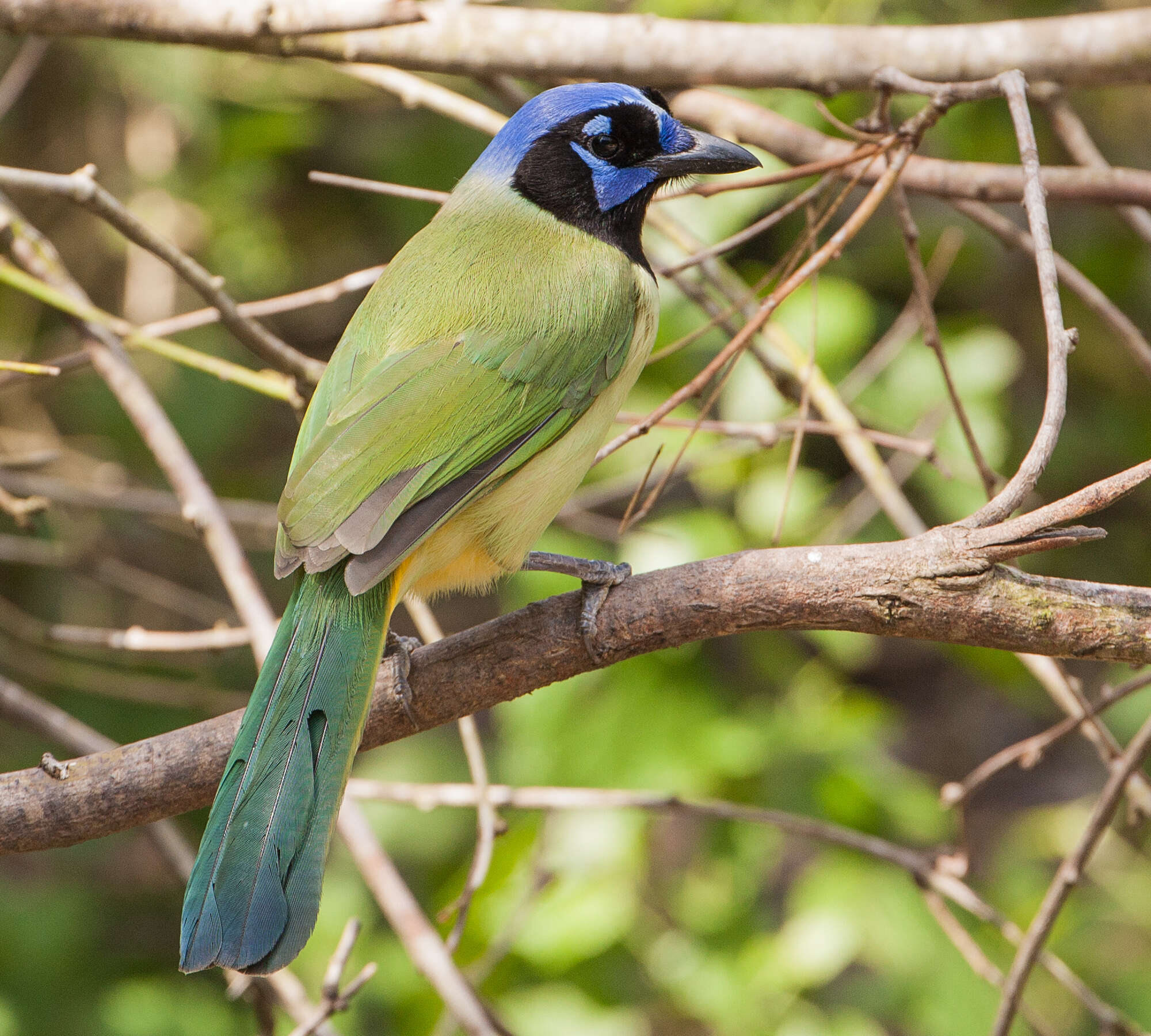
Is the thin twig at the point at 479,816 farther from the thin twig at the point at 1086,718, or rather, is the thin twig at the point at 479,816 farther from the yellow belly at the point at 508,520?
the thin twig at the point at 1086,718

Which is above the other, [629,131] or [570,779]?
[629,131]

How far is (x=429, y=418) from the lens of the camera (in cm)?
243

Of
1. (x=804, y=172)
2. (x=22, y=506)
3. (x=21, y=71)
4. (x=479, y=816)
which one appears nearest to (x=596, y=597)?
(x=479, y=816)

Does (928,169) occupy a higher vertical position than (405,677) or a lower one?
higher

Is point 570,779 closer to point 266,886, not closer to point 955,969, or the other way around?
point 955,969

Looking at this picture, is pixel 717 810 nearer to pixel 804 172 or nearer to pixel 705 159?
pixel 804 172

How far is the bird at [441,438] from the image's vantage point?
1978 millimetres

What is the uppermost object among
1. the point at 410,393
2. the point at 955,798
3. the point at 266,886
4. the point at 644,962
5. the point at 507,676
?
the point at 410,393

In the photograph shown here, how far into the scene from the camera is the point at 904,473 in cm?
373

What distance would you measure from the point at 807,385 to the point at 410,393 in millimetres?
757

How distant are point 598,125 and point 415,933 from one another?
1.79 meters

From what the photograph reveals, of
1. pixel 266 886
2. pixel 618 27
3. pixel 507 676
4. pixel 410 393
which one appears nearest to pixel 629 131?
pixel 618 27

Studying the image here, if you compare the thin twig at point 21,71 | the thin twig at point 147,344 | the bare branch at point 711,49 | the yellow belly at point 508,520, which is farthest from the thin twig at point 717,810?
the thin twig at point 21,71

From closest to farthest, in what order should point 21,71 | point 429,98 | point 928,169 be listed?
point 928,169
point 429,98
point 21,71
